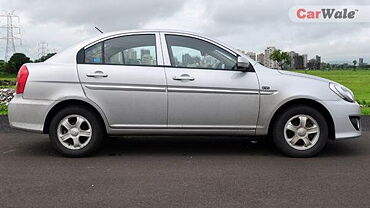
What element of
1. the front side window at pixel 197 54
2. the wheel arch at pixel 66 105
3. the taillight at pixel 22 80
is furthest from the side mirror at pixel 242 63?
the taillight at pixel 22 80

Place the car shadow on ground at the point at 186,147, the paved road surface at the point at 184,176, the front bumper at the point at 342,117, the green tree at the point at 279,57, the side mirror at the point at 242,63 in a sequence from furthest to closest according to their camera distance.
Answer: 1. the green tree at the point at 279,57
2. the car shadow on ground at the point at 186,147
3. the front bumper at the point at 342,117
4. the side mirror at the point at 242,63
5. the paved road surface at the point at 184,176

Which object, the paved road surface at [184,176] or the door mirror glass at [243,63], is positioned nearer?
the paved road surface at [184,176]

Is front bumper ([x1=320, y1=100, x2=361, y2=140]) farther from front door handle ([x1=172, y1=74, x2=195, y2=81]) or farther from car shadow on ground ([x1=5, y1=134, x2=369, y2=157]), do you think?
front door handle ([x1=172, y1=74, x2=195, y2=81])

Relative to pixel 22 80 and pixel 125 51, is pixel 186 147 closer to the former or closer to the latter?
pixel 125 51

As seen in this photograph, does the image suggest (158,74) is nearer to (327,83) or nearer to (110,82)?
(110,82)

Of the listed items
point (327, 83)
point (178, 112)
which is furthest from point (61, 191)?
point (327, 83)

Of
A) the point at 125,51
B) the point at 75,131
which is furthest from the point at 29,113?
the point at 125,51

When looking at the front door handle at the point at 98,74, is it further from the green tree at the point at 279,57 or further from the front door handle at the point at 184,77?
the green tree at the point at 279,57

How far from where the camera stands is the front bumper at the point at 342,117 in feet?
16.6

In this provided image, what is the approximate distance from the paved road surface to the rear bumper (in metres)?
0.44

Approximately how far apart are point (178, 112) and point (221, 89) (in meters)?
0.63

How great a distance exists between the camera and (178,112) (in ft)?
16.6

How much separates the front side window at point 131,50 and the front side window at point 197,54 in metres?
0.25

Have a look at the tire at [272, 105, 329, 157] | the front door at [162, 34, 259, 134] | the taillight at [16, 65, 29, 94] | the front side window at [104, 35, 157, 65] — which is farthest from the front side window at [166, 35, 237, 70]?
the taillight at [16, 65, 29, 94]
